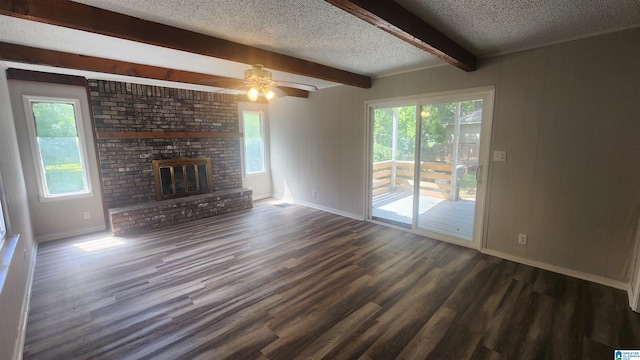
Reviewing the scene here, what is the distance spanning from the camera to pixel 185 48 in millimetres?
2436

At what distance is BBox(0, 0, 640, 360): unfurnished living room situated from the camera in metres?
2.02

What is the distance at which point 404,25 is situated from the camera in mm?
2070

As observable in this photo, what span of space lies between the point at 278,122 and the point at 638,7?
5.34m

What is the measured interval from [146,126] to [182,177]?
3.52 feet

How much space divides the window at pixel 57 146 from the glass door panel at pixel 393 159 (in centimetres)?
463

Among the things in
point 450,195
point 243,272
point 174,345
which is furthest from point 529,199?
point 174,345

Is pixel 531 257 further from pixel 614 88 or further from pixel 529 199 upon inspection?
pixel 614 88

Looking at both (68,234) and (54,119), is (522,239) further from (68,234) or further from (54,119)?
(54,119)

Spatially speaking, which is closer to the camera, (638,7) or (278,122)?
(638,7)

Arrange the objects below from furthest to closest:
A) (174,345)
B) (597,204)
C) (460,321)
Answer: (597,204), (460,321), (174,345)

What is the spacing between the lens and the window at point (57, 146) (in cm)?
386

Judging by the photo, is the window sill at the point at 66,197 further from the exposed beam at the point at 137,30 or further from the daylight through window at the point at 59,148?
the exposed beam at the point at 137,30

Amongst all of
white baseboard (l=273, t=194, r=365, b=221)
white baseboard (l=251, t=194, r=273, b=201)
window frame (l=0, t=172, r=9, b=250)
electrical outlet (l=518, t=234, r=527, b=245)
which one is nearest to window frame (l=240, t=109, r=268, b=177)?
white baseboard (l=251, t=194, r=273, b=201)

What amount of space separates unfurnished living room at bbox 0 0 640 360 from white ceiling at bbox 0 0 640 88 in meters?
0.02
